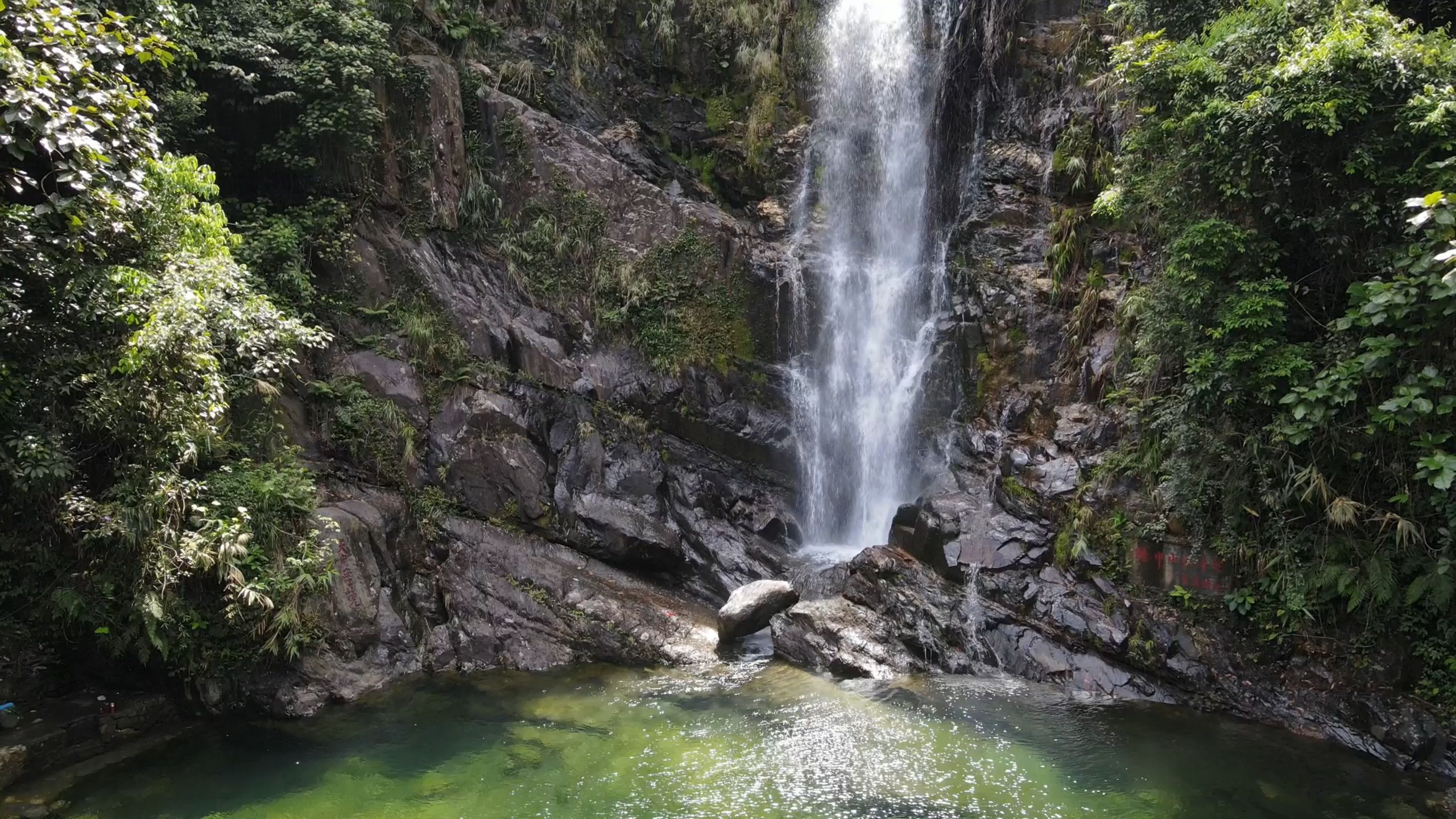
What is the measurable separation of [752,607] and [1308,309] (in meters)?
7.69

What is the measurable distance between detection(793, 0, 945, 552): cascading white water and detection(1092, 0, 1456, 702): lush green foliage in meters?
5.20

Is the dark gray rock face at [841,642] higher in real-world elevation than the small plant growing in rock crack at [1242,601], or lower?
lower

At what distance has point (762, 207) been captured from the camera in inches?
658

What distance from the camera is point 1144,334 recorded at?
10102 millimetres

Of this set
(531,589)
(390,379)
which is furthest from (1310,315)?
(390,379)

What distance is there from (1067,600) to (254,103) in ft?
44.8

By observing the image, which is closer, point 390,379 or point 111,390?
point 111,390

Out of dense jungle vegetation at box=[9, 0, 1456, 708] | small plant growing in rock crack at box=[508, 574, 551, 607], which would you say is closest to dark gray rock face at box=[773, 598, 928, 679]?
small plant growing in rock crack at box=[508, 574, 551, 607]

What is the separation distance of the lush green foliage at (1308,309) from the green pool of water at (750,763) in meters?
2.07

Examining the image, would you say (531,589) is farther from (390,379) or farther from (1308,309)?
(1308,309)

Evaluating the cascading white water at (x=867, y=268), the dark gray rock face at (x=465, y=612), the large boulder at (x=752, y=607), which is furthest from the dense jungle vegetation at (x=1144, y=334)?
the large boulder at (x=752, y=607)

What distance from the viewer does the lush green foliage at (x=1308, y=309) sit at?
309 inches

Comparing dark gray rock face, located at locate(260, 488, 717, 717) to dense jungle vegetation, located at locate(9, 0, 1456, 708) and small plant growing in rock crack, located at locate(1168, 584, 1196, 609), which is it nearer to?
dense jungle vegetation, located at locate(9, 0, 1456, 708)

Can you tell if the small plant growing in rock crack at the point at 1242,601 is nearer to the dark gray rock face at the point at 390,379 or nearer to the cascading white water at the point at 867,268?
the cascading white water at the point at 867,268
